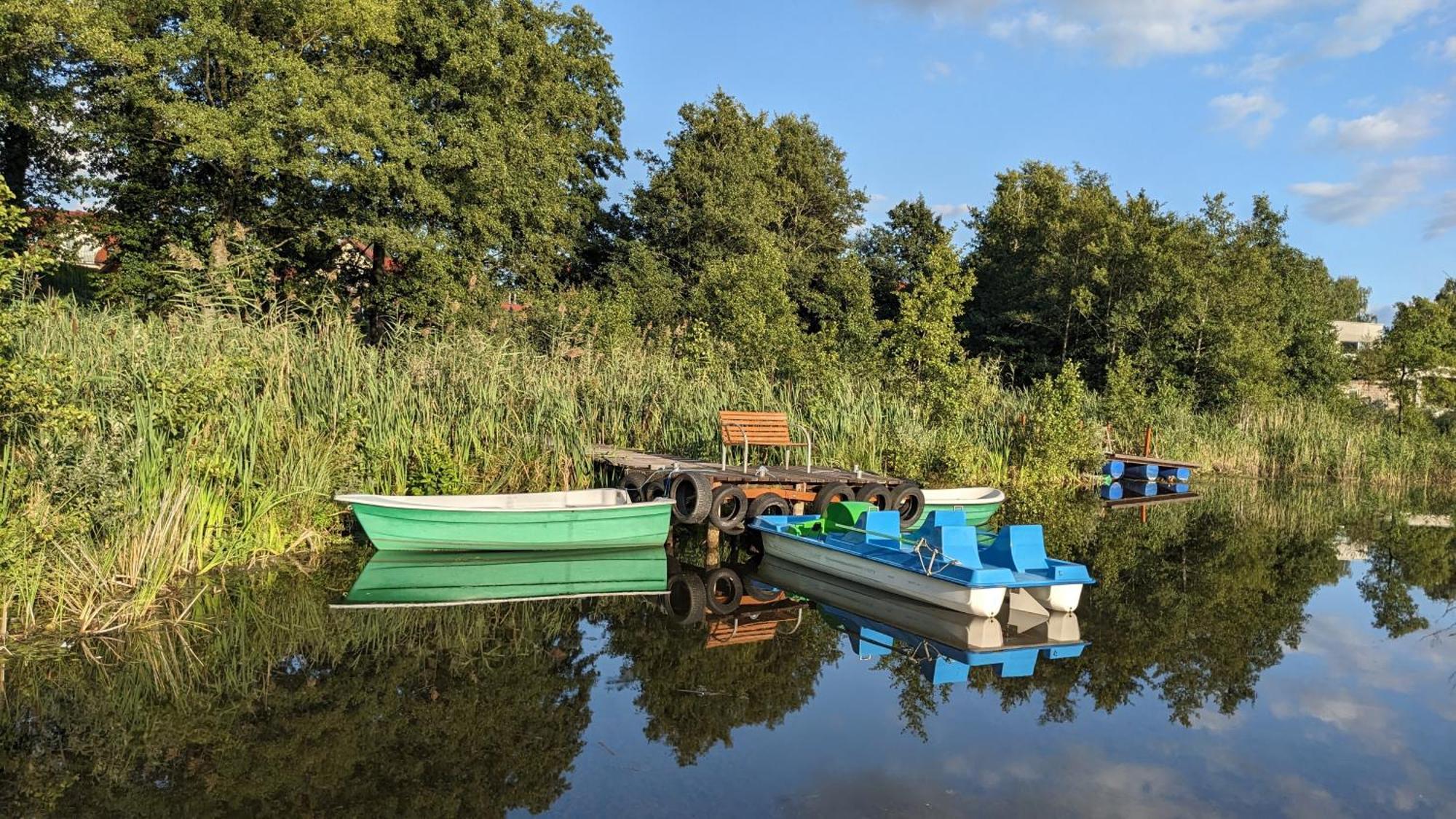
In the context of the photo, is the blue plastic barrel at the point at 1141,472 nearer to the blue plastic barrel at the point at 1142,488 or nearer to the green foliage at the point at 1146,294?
the blue plastic barrel at the point at 1142,488

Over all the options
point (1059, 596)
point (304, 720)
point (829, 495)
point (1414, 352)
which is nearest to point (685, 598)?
point (1059, 596)

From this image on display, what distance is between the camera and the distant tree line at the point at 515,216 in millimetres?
19656

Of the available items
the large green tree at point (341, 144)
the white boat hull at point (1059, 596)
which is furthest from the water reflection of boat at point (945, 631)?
the large green tree at point (341, 144)

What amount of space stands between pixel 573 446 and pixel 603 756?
318 inches

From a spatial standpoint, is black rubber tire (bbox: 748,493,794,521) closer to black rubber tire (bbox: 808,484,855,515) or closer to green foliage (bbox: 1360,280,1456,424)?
black rubber tire (bbox: 808,484,855,515)

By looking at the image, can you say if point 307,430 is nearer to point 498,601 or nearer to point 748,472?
point 498,601

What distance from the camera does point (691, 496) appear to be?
38.2 ft

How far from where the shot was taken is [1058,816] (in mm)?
4879

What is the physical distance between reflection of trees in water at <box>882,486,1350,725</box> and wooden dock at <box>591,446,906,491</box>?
2.74 m

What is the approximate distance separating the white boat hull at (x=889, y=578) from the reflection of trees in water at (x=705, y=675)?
98 centimetres

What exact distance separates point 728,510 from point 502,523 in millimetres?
2910

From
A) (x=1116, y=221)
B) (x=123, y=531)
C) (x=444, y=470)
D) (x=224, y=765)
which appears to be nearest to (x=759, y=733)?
(x=224, y=765)

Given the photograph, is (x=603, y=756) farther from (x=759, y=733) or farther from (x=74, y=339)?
(x=74, y=339)

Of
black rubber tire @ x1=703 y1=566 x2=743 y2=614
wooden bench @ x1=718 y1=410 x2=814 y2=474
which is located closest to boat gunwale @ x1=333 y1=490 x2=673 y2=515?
black rubber tire @ x1=703 y1=566 x2=743 y2=614
